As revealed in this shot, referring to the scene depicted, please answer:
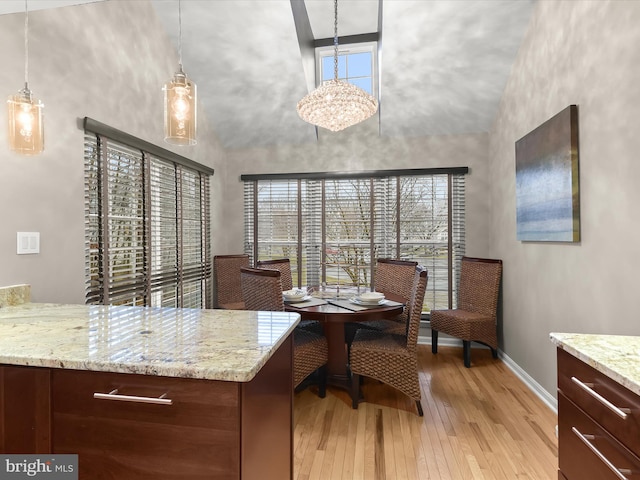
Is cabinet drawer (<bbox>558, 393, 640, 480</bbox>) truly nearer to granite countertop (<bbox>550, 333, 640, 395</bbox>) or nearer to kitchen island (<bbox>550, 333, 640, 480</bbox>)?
kitchen island (<bbox>550, 333, 640, 480</bbox>)

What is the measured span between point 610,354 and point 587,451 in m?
0.31

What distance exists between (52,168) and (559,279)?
11.1 feet

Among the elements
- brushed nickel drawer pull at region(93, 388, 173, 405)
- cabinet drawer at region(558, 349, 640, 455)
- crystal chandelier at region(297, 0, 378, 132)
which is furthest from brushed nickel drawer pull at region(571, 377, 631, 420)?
crystal chandelier at region(297, 0, 378, 132)

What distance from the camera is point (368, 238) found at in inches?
168

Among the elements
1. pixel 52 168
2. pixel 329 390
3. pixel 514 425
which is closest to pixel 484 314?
pixel 514 425

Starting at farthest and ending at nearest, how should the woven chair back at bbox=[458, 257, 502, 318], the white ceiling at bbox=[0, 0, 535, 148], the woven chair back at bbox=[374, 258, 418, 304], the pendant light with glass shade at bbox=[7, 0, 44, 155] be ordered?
the woven chair back at bbox=[458, 257, 502, 318] → the woven chair back at bbox=[374, 258, 418, 304] → the white ceiling at bbox=[0, 0, 535, 148] → the pendant light with glass shade at bbox=[7, 0, 44, 155]

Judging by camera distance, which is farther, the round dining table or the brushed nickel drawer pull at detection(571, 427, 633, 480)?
the round dining table

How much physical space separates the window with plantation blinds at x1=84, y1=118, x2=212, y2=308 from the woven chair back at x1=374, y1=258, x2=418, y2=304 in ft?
6.49

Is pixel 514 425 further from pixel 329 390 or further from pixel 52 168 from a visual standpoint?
pixel 52 168

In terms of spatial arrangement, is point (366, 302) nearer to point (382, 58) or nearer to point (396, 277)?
point (396, 277)

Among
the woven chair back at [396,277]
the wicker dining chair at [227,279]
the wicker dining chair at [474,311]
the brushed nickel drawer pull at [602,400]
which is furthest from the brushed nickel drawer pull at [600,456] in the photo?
the wicker dining chair at [227,279]

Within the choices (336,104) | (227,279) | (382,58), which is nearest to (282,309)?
(336,104)

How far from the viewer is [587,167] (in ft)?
7.00

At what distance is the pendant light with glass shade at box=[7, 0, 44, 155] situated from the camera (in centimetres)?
159
